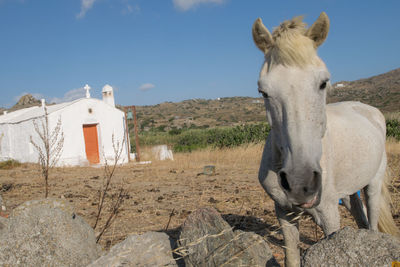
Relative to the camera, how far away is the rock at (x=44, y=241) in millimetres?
2701

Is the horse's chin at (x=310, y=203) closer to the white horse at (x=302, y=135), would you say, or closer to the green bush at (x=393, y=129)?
the white horse at (x=302, y=135)

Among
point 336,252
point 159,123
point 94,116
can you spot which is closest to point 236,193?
point 336,252

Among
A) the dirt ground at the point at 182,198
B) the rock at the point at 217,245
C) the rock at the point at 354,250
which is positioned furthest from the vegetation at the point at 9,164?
the rock at the point at 354,250

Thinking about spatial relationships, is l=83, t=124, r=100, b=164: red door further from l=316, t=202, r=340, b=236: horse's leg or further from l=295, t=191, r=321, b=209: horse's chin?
l=295, t=191, r=321, b=209: horse's chin

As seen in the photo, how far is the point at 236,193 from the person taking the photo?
802 cm

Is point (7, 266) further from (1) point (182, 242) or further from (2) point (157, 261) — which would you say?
(1) point (182, 242)

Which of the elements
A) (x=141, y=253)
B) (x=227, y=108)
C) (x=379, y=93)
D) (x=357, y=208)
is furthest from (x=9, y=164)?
(x=227, y=108)

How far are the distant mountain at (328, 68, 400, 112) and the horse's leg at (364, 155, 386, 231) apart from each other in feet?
51.6

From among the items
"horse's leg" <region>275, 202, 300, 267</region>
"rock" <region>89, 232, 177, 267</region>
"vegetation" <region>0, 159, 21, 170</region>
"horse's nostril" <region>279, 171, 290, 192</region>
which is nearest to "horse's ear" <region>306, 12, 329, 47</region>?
"horse's nostril" <region>279, 171, 290, 192</region>

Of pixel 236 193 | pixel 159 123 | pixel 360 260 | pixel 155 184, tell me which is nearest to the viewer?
pixel 360 260

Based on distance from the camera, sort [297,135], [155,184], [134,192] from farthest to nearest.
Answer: [155,184]
[134,192]
[297,135]

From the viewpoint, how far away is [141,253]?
8.71ft

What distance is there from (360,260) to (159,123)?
190 feet

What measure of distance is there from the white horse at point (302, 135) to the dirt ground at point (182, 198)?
1.11 feet
